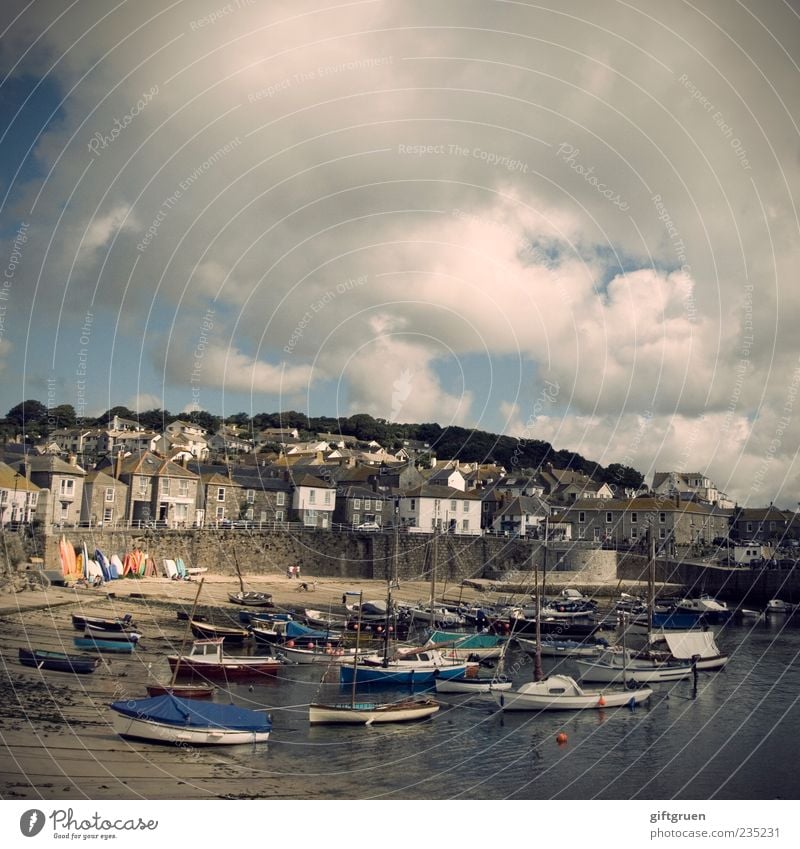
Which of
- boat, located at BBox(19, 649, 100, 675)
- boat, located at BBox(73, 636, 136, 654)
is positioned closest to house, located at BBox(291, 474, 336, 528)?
boat, located at BBox(73, 636, 136, 654)

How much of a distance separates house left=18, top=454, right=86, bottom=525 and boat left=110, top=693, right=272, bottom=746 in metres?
33.7

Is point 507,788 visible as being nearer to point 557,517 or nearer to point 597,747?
point 597,747

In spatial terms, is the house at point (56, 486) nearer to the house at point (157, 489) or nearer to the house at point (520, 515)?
the house at point (157, 489)

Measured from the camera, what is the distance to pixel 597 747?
2433 centimetres

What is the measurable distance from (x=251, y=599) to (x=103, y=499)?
52.5 feet

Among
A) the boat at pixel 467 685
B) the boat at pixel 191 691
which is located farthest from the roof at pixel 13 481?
the boat at pixel 467 685

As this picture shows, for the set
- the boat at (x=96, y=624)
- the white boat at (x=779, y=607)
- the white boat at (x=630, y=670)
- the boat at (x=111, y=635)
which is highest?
the boat at (x=96, y=624)

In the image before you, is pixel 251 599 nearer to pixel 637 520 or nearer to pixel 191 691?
pixel 191 691

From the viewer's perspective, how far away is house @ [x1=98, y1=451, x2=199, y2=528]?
59781mm

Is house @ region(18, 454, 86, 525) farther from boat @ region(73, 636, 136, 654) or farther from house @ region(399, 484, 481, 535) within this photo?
house @ region(399, 484, 481, 535)

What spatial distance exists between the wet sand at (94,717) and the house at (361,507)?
25896 mm

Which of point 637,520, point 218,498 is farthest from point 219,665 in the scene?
point 637,520

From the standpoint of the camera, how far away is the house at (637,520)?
77312 millimetres

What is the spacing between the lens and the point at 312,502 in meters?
68.5
